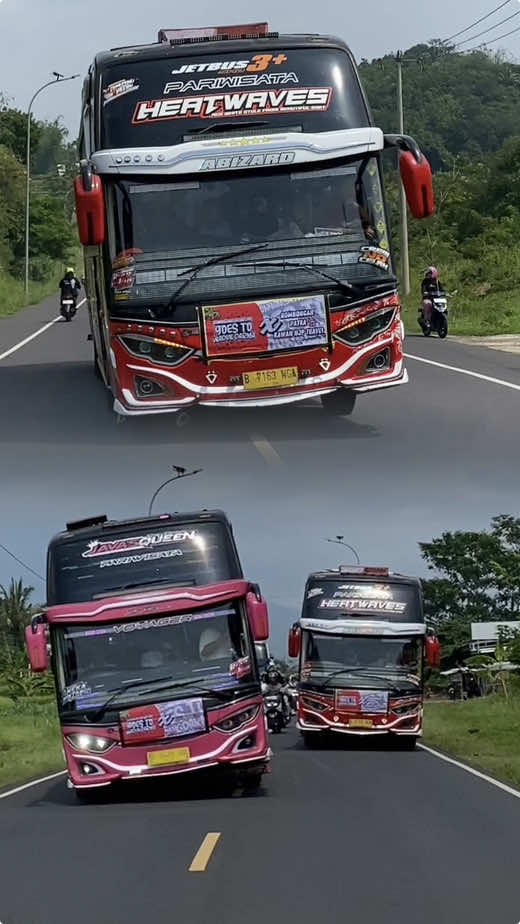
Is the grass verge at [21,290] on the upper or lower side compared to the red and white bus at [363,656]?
upper

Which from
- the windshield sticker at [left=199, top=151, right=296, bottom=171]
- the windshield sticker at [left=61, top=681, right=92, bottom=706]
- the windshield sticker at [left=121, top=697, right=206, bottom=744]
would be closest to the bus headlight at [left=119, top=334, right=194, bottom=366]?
the windshield sticker at [left=199, top=151, right=296, bottom=171]

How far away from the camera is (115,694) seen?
16.2m

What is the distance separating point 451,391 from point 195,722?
8.23 metres

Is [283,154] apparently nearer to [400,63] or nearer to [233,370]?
[233,370]

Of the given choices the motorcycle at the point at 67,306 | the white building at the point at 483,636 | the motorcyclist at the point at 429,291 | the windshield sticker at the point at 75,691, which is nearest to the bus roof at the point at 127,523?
the windshield sticker at the point at 75,691

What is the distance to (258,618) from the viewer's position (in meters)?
16.4

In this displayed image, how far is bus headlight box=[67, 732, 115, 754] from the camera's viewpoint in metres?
16.1

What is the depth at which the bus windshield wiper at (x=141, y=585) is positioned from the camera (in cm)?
1683

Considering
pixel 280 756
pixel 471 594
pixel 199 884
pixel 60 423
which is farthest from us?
pixel 471 594

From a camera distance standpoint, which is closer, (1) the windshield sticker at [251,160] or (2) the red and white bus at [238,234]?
(2) the red and white bus at [238,234]

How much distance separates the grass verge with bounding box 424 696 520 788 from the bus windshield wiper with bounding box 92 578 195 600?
520 centimetres

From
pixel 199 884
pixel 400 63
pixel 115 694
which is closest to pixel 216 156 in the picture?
pixel 115 694

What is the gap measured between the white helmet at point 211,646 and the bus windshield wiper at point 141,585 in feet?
2.41

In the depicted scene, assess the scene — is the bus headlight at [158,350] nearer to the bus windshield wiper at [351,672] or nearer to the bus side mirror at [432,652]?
the bus side mirror at [432,652]
